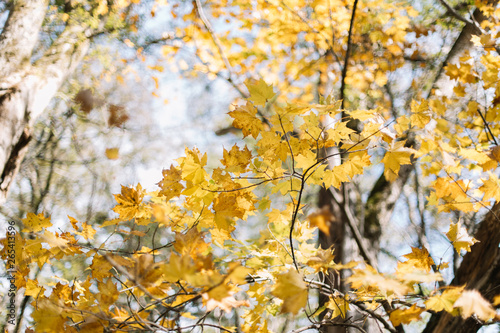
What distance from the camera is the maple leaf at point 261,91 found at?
94cm

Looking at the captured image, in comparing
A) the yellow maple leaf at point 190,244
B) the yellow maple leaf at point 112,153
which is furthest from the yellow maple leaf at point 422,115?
the yellow maple leaf at point 112,153

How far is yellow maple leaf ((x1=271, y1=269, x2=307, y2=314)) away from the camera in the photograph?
0.73 meters

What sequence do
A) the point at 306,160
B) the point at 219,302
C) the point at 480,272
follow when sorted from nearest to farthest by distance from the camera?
1. the point at 219,302
2. the point at 480,272
3. the point at 306,160

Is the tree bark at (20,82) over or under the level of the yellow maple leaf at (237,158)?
over

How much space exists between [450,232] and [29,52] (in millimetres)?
3407

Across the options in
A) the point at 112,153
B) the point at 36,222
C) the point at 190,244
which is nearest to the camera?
the point at 190,244

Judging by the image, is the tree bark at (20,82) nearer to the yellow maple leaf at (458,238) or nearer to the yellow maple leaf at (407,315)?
the yellow maple leaf at (407,315)

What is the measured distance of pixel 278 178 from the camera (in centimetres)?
108

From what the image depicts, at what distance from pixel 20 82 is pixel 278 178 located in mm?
2571

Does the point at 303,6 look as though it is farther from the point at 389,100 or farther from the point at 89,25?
the point at 89,25

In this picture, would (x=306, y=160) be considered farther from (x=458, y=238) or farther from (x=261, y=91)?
(x=458, y=238)

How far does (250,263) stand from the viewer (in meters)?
1.31

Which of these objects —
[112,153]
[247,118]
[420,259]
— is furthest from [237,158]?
[112,153]

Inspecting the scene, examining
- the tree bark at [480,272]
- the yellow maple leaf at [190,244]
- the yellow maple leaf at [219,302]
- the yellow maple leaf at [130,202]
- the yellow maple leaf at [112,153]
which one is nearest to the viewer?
the yellow maple leaf at [219,302]
